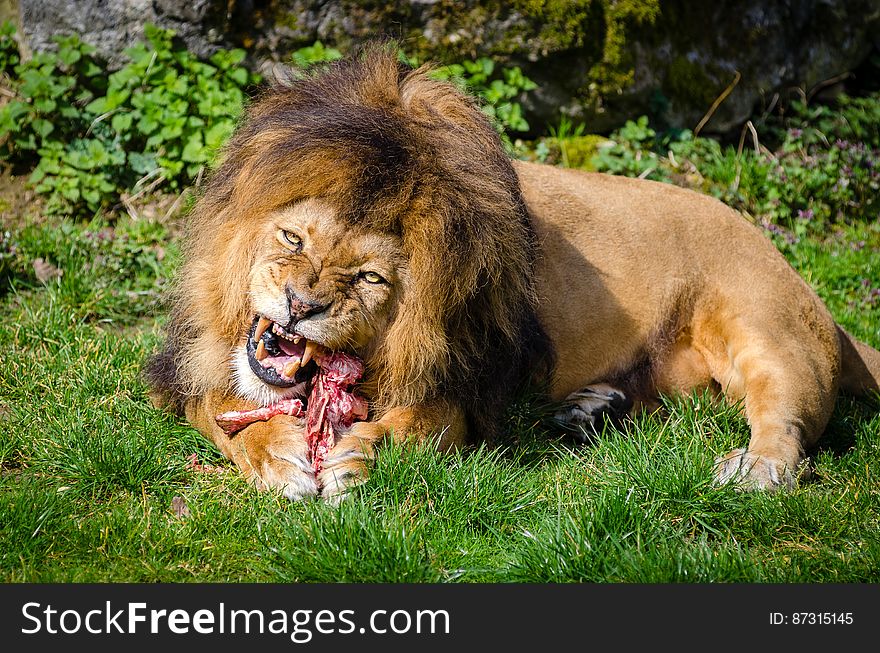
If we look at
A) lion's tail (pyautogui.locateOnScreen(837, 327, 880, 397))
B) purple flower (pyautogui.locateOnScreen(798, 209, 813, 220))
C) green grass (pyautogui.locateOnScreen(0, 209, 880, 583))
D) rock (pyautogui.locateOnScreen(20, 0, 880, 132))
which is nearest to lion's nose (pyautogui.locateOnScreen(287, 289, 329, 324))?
green grass (pyautogui.locateOnScreen(0, 209, 880, 583))

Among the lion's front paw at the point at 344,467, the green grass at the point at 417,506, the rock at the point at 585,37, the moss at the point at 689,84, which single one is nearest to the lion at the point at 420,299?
the lion's front paw at the point at 344,467

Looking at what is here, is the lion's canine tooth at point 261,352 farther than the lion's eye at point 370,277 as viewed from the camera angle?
Yes

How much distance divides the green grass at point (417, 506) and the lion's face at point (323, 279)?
0.57 meters

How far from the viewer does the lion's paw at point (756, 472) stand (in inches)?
159

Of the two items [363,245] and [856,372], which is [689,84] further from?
[363,245]

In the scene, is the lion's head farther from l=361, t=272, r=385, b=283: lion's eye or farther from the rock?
the rock

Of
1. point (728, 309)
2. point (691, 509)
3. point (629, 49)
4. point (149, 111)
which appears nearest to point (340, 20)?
point (149, 111)

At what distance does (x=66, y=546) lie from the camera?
3479 mm

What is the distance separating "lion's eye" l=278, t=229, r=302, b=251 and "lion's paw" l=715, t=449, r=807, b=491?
6.15ft

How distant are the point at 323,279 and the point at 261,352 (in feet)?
1.49

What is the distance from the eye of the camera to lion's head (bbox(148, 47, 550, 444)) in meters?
3.40

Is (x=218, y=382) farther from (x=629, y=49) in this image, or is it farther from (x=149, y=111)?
(x=629, y=49)

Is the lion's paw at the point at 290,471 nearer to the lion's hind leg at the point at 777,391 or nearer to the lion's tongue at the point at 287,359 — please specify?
the lion's tongue at the point at 287,359

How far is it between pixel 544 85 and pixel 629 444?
325cm
